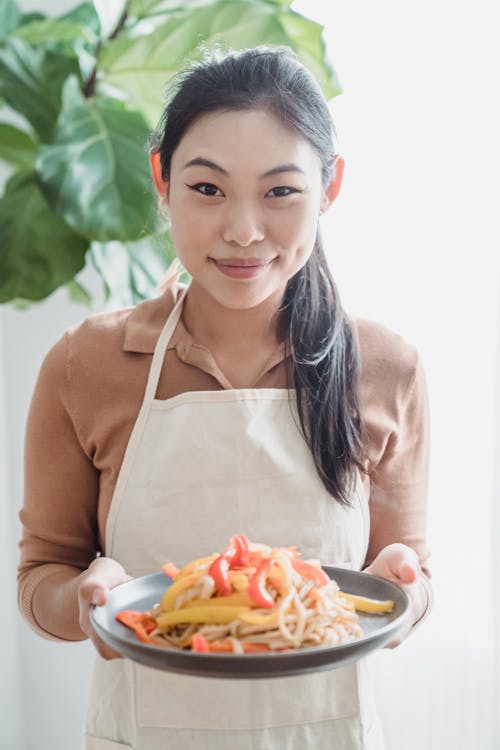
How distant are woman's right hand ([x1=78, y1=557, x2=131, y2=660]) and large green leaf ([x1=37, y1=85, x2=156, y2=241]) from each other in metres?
0.90

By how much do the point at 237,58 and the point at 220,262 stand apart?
0.93 feet

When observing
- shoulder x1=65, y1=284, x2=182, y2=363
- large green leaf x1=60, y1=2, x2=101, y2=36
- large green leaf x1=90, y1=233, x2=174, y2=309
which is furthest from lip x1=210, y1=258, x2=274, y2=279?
large green leaf x1=60, y1=2, x2=101, y2=36

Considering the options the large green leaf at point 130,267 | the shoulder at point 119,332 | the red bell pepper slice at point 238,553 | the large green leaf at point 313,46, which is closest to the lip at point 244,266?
the shoulder at point 119,332

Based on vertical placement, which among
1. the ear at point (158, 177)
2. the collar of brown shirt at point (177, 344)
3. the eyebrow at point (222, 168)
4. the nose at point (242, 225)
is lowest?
the collar of brown shirt at point (177, 344)

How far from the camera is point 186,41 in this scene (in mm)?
1938

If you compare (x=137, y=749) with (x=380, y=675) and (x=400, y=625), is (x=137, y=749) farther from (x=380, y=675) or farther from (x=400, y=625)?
(x=380, y=675)

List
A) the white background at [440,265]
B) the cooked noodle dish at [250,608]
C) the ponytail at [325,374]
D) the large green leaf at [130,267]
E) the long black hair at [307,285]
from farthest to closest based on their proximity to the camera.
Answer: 1. the large green leaf at [130,267]
2. the white background at [440,265]
3. the ponytail at [325,374]
4. the long black hair at [307,285]
5. the cooked noodle dish at [250,608]

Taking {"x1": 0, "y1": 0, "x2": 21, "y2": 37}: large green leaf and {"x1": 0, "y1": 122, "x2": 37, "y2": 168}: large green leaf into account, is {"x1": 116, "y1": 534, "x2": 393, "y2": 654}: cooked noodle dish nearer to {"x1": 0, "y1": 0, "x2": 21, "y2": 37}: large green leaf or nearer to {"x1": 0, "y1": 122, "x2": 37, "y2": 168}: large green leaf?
{"x1": 0, "y1": 122, "x2": 37, "y2": 168}: large green leaf

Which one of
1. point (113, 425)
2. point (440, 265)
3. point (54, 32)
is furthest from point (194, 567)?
point (54, 32)

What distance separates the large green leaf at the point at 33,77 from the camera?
75.6 inches

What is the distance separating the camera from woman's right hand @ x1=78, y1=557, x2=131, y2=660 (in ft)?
3.37

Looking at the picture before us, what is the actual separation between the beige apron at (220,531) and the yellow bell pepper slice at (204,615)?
0.93 ft

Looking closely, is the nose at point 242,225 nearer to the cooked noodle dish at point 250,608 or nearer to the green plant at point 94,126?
the cooked noodle dish at point 250,608

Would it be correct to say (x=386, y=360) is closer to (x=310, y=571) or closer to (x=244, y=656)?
(x=310, y=571)
